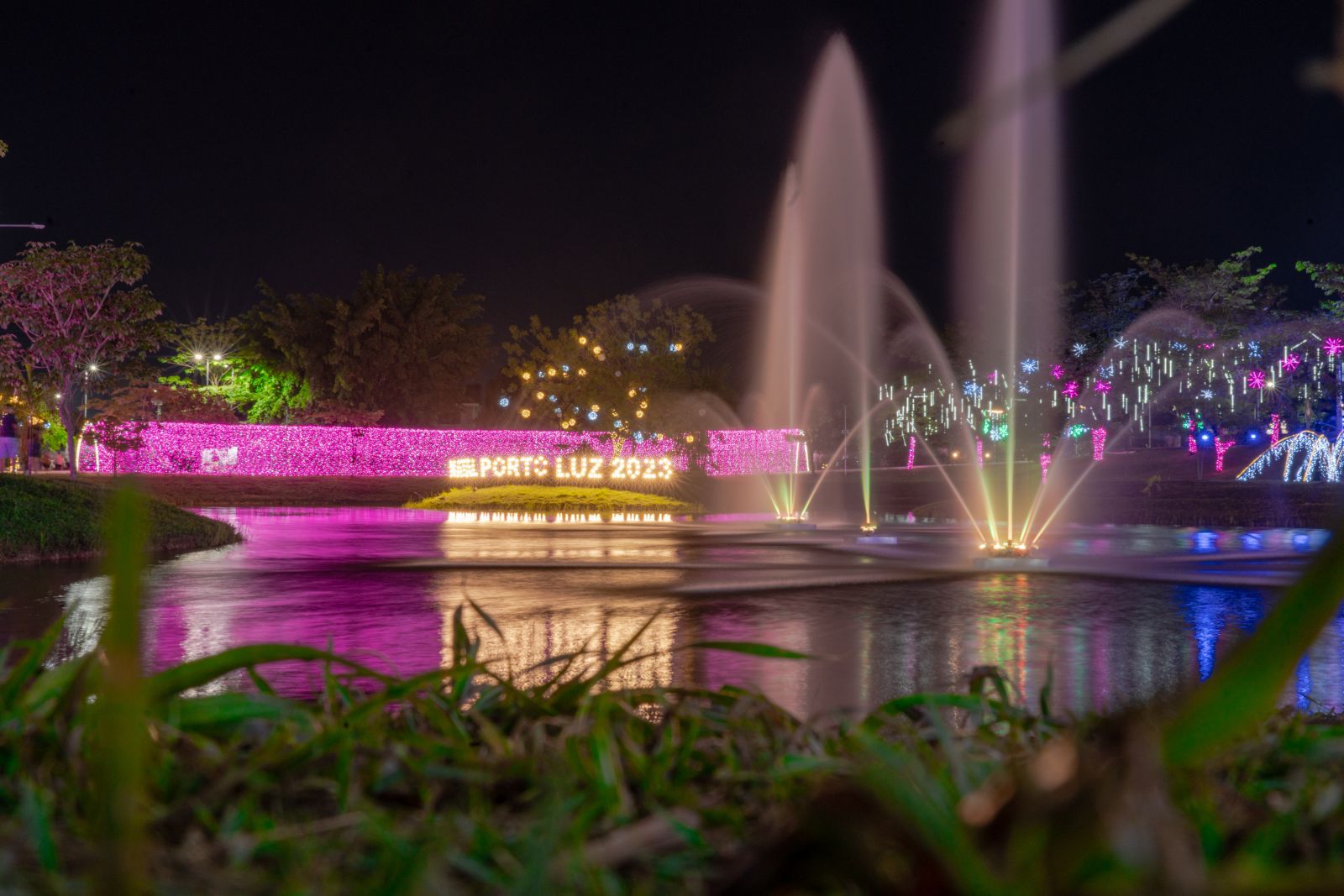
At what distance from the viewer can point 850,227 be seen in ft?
79.2

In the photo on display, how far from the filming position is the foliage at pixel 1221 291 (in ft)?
127

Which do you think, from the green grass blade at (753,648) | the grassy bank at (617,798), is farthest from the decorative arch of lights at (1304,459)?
the grassy bank at (617,798)

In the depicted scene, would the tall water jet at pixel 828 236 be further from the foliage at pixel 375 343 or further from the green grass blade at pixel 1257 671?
the foliage at pixel 375 343

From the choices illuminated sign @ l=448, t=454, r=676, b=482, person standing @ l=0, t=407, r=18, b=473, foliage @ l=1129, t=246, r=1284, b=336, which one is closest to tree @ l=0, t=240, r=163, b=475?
person standing @ l=0, t=407, r=18, b=473

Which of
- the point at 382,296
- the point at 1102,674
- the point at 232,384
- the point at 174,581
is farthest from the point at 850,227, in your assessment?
the point at 232,384

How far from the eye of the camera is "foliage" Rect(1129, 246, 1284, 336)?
38688mm

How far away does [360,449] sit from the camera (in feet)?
141

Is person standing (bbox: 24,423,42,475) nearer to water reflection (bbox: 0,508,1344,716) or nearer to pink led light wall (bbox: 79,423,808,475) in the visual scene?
pink led light wall (bbox: 79,423,808,475)

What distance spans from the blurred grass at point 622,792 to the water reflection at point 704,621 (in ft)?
5.77

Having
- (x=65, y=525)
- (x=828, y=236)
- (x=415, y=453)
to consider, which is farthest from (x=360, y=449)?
(x=65, y=525)

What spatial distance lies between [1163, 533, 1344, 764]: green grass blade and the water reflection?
7.31 ft

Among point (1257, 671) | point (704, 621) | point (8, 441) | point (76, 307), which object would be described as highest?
point (76, 307)

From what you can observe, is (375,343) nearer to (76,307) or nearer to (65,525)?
(76,307)

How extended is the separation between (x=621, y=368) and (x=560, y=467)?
4.42 m
